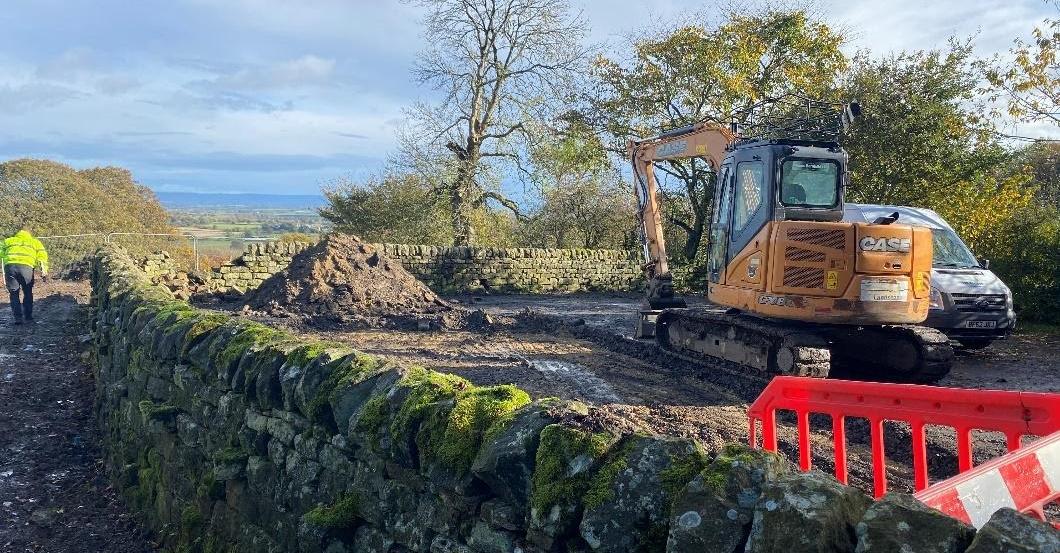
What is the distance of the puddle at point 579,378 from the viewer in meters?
8.48

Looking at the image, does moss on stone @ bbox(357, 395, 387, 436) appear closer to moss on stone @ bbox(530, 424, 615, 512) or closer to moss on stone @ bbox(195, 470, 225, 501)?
moss on stone @ bbox(530, 424, 615, 512)

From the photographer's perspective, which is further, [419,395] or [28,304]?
[28,304]

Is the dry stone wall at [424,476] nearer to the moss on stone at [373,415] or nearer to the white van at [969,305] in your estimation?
the moss on stone at [373,415]

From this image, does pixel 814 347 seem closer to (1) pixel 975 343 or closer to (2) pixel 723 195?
(2) pixel 723 195

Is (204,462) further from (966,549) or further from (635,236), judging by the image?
(635,236)

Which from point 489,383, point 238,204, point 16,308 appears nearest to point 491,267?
point 16,308

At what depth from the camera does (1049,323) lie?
14.1 meters

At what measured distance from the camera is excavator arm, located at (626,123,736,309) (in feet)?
38.3

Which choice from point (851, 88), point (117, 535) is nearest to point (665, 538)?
point (117, 535)

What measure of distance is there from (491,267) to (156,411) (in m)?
17.0

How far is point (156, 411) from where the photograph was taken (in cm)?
593

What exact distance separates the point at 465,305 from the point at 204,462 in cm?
1372

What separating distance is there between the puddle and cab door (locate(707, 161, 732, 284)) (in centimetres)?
232

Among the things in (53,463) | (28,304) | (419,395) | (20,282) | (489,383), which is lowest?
(53,463)
